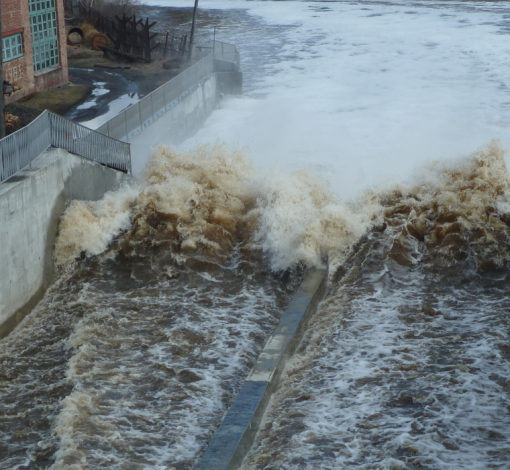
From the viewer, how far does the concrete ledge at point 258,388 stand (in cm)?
936

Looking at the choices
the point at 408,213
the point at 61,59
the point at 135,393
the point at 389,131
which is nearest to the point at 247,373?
the point at 135,393

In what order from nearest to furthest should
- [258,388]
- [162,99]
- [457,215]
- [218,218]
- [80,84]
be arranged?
[258,388], [457,215], [218,218], [162,99], [80,84]

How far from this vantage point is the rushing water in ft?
33.0

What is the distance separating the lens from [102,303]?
1429cm

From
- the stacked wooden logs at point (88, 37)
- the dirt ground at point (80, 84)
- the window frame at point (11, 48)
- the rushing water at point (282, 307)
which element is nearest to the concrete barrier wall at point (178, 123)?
the rushing water at point (282, 307)

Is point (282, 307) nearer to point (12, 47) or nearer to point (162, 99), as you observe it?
point (162, 99)

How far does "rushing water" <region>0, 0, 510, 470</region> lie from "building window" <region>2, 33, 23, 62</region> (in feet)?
23.6

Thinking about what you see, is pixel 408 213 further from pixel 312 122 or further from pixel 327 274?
pixel 312 122

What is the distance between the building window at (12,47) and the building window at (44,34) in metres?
1.30

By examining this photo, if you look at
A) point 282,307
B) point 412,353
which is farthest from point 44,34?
point 412,353

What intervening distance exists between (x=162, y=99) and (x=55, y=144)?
8.65m

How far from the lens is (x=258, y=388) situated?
10758 millimetres

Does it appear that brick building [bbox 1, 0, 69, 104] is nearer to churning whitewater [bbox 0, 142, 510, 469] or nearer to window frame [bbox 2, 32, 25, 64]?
window frame [bbox 2, 32, 25, 64]

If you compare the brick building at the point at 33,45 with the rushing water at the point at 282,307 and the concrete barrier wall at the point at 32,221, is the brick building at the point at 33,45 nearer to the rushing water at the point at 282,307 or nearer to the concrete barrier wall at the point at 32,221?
the rushing water at the point at 282,307
